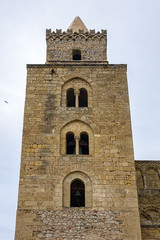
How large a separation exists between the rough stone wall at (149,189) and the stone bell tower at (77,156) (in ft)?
8.76

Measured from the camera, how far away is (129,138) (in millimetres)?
15742

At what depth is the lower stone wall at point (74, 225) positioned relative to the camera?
13.2 metres

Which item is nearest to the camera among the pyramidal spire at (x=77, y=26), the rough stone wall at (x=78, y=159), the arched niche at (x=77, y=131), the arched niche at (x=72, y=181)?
the rough stone wall at (x=78, y=159)

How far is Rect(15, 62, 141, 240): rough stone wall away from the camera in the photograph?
44.3ft

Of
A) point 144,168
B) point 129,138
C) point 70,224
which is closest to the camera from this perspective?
point 70,224

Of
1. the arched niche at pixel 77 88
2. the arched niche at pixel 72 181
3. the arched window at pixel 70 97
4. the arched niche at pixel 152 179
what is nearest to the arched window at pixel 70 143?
the arched niche at pixel 77 88

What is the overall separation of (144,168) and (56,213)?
5.87 m

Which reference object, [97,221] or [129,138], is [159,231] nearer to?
[97,221]

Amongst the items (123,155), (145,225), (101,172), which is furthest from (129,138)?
(145,225)

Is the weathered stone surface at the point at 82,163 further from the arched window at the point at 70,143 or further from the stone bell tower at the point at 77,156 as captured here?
the arched window at the point at 70,143

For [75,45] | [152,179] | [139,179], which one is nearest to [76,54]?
[75,45]

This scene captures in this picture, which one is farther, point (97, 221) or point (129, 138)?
point (129, 138)

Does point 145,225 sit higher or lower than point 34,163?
lower

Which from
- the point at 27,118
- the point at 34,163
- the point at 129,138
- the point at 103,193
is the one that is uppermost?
the point at 27,118
